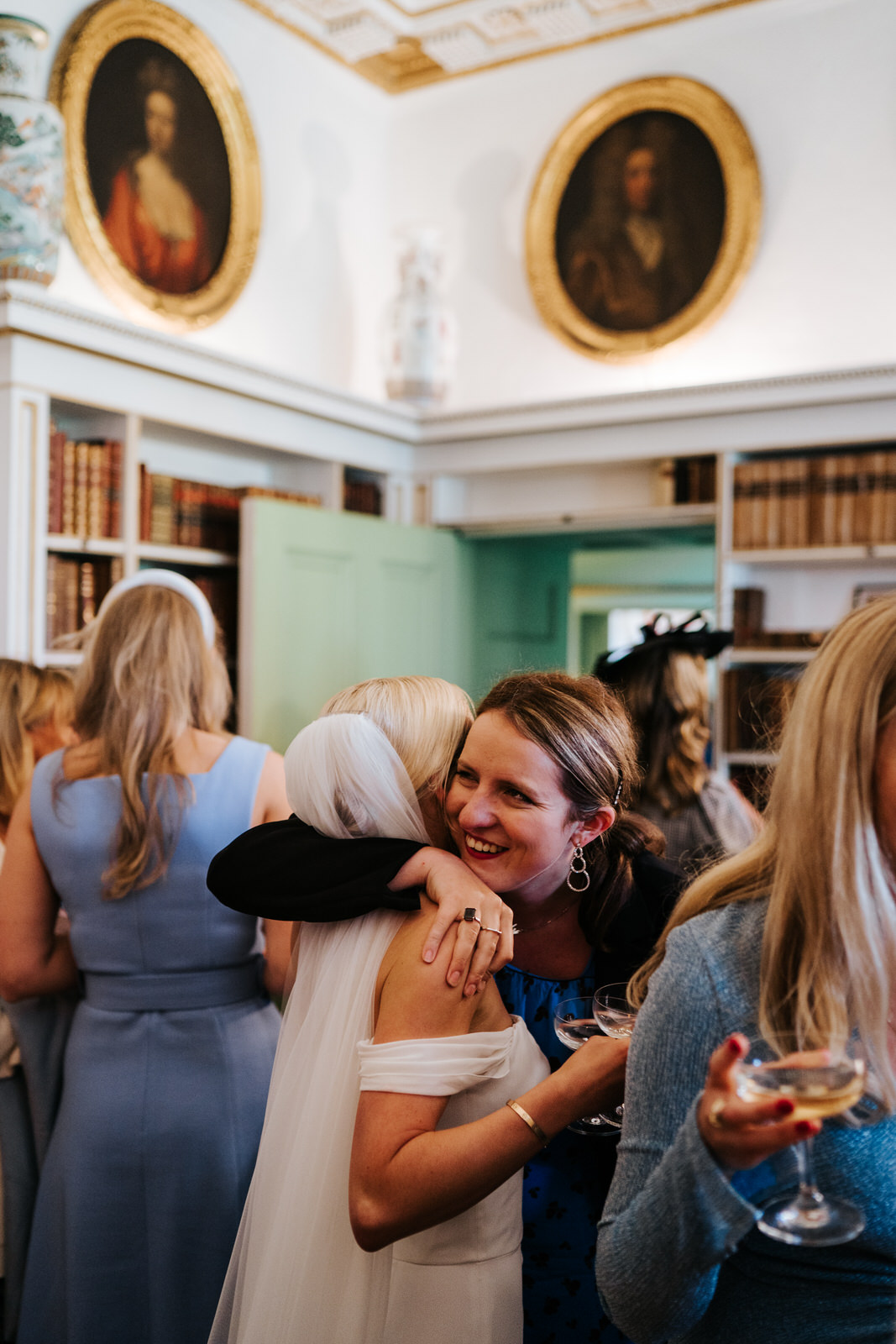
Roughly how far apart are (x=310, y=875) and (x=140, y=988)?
0.90 metres

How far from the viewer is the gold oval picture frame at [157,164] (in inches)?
158

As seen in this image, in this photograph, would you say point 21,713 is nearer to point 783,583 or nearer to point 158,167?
point 158,167

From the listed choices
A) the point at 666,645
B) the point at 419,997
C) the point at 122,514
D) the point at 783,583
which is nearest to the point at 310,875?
the point at 419,997

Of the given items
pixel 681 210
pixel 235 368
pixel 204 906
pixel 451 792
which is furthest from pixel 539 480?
pixel 451 792

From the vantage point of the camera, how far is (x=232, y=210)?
4.74 meters

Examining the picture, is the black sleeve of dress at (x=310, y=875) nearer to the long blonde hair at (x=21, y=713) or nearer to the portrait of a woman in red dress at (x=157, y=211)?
the long blonde hair at (x=21, y=713)

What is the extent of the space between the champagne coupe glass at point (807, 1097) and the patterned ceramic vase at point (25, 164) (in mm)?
3158

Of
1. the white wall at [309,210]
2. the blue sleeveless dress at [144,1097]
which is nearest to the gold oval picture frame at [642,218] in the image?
the white wall at [309,210]

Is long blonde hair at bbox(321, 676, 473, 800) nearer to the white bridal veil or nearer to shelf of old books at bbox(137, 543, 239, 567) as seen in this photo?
the white bridal veil

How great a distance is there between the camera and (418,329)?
5.06m

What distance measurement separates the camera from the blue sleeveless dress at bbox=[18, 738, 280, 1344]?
2119 millimetres

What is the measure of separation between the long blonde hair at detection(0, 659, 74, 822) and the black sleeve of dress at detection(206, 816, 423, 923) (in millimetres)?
1218

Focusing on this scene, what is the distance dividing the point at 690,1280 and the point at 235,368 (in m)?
3.53

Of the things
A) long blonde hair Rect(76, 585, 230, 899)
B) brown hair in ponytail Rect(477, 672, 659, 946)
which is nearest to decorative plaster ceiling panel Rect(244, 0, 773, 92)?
long blonde hair Rect(76, 585, 230, 899)
